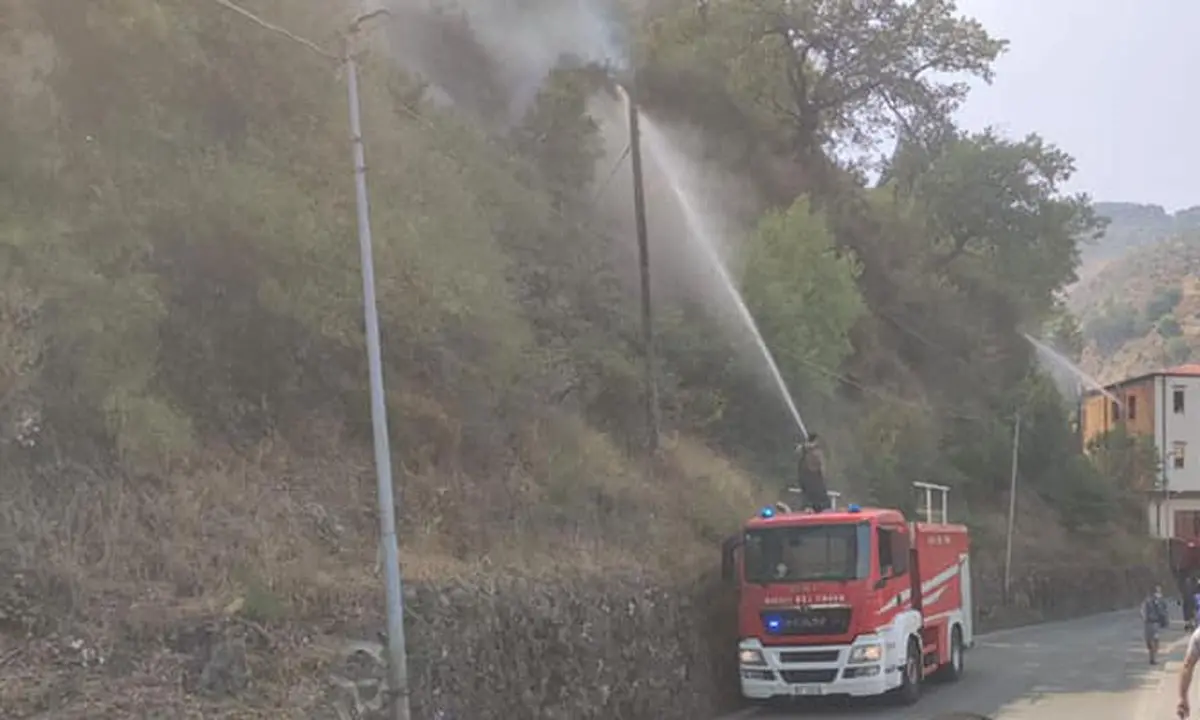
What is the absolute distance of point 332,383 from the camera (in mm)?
17781

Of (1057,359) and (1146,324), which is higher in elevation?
(1146,324)

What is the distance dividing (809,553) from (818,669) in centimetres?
156

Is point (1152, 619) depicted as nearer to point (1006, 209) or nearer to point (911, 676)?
point (911, 676)

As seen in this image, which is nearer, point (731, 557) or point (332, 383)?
point (332, 383)

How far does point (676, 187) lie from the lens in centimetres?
4000

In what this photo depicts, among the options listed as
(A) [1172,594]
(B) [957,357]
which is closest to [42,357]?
(B) [957,357]

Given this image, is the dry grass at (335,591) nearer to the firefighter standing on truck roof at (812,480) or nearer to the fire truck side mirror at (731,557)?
the fire truck side mirror at (731,557)

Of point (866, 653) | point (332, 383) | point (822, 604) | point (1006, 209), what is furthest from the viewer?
point (1006, 209)

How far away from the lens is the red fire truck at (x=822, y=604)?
1841cm

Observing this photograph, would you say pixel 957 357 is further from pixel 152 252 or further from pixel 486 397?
pixel 152 252

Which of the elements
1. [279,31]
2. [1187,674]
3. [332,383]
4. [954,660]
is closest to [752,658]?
[954,660]

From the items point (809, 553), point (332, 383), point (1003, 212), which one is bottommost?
point (809, 553)

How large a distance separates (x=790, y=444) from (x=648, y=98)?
50.1 feet

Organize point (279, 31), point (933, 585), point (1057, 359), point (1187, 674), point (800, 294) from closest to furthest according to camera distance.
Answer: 1. point (1187, 674)
2. point (279, 31)
3. point (933, 585)
4. point (800, 294)
5. point (1057, 359)
